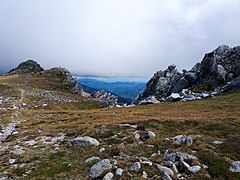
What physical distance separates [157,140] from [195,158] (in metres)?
5.35

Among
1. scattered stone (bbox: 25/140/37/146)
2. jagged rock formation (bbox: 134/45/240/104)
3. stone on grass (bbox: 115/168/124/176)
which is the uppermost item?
jagged rock formation (bbox: 134/45/240/104)

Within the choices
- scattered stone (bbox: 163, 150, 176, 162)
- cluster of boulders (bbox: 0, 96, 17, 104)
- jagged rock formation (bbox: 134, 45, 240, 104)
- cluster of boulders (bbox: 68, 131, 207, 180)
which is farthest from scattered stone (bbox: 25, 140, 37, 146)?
jagged rock formation (bbox: 134, 45, 240, 104)

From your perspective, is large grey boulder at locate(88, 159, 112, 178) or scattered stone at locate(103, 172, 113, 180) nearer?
scattered stone at locate(103, 172, 113, 180)

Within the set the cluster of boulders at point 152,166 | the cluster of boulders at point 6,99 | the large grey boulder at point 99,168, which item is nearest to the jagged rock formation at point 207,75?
the cluster of boulders at point 6,99

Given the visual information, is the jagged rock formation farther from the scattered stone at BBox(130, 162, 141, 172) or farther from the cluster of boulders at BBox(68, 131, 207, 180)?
the scattered stone at BBox(130, 162, 141, 172)

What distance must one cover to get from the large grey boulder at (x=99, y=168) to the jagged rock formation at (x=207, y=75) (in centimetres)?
6559

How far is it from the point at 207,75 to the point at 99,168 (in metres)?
95.9

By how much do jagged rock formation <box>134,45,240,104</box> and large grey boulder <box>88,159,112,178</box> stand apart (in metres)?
65.6

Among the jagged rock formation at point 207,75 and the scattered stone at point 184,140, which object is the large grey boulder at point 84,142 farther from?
the jagged rock formation at point 207,75

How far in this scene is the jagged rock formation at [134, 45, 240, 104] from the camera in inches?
3642

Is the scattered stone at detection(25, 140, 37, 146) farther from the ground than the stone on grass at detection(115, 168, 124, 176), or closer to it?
closer to it

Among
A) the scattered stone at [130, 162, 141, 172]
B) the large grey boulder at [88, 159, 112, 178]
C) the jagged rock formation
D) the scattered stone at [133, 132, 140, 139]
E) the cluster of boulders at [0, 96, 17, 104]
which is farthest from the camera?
the jagged rock formation

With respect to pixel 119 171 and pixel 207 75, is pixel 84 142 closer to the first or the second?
pixel 119 171

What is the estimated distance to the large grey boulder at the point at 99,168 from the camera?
16.6 metres
